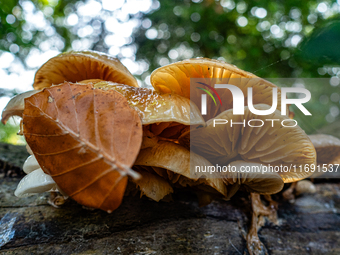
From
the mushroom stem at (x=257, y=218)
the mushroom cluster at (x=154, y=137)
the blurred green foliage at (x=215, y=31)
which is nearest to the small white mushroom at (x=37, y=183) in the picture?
the mushroom cluster at (x=154, y=137)

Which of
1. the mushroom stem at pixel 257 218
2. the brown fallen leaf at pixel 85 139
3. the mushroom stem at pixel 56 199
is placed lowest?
the mushroom stem at pixel 257 218

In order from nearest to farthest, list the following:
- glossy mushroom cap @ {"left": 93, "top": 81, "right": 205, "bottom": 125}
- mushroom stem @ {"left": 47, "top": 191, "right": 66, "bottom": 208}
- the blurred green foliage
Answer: glossy mushroom cap @ {"left": 93, "top": 81, "right": 205, "bottom": 125}, mushroom stem @ {"left": 47, "top": 191, "right": 66, "bottom": 208}, the blurred green foliage

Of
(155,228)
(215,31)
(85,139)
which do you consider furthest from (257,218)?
(215,31)

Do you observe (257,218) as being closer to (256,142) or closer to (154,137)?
(256,142)

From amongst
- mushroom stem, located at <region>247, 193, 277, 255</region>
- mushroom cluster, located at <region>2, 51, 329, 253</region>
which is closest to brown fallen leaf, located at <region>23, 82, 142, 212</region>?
mushroom cluster, located at <region>2, 51, 329, 253</region>

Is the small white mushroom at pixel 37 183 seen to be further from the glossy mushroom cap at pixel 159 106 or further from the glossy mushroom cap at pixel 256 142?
the glossy mushroom cap at pixel 256 142

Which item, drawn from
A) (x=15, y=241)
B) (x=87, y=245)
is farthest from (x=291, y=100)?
(x=15, y=241)

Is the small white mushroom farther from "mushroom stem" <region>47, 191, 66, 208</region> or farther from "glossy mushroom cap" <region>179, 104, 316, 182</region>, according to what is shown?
"glossy mushroom cap" <region>179, 104, 316, 182</region>

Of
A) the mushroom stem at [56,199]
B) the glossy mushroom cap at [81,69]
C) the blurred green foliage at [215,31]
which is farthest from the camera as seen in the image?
the blurred green foliage at [215,31]
